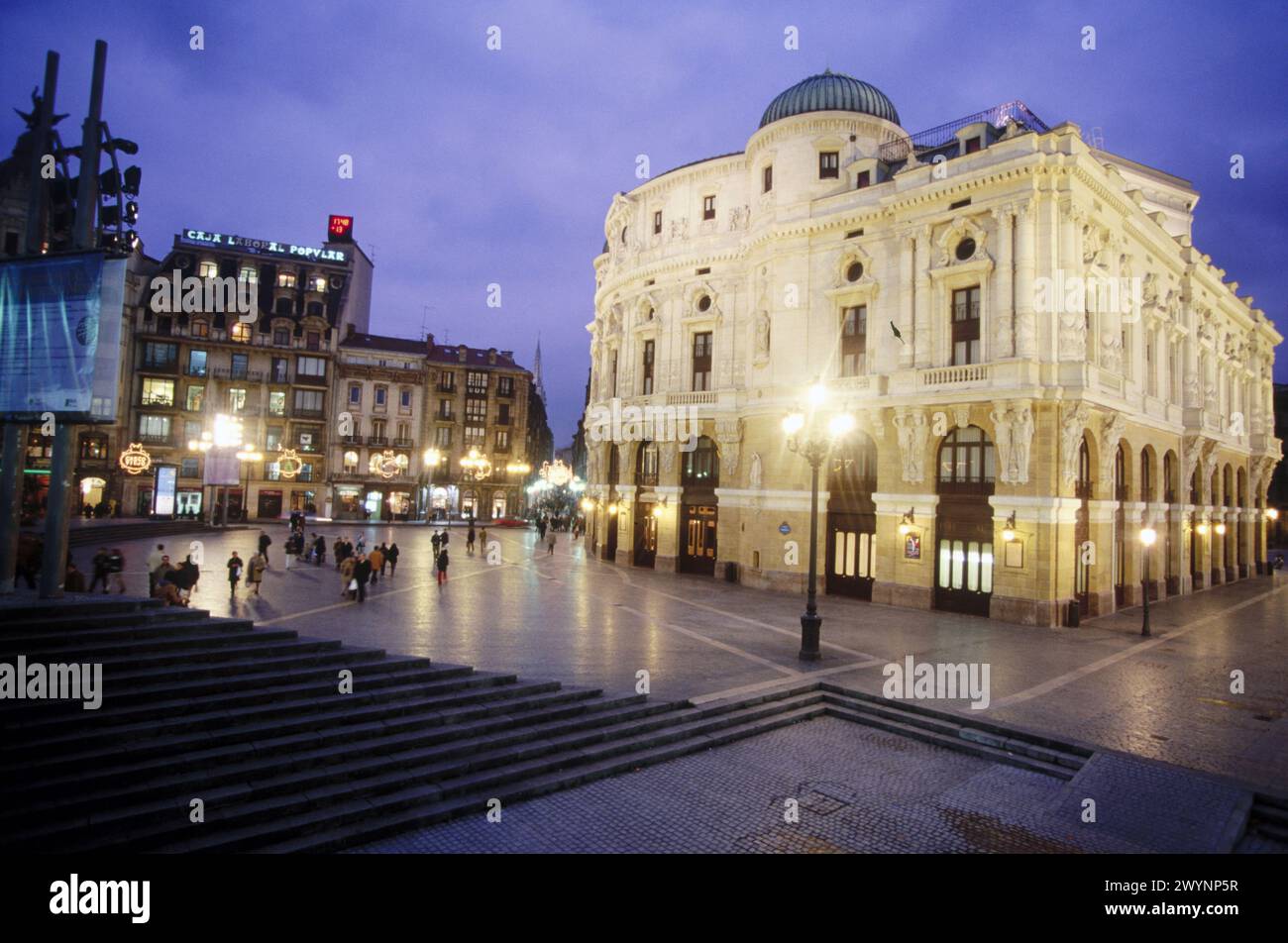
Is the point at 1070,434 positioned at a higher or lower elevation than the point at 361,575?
higher

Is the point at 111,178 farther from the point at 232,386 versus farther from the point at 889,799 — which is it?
the point at 232,386

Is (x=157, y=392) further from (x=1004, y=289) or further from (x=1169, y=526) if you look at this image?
(x=1169, y=526)

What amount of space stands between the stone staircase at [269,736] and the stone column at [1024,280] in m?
16.8

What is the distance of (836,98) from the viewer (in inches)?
1156

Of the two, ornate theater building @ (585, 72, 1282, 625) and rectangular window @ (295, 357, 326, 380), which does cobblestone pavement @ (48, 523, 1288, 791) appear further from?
rectangular window @ (295, 357, 326, 380)

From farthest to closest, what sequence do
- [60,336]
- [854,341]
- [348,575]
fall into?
[854,341] → [348,575] → [60,336]

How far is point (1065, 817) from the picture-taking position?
8898 mm

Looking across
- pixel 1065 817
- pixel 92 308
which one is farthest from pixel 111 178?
pixel 1065 817

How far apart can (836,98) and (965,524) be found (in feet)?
64.3

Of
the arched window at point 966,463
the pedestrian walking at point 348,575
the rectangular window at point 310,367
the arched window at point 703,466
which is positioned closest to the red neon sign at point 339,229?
the rectangular window at point 310,367

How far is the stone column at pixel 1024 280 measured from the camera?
871 inches
